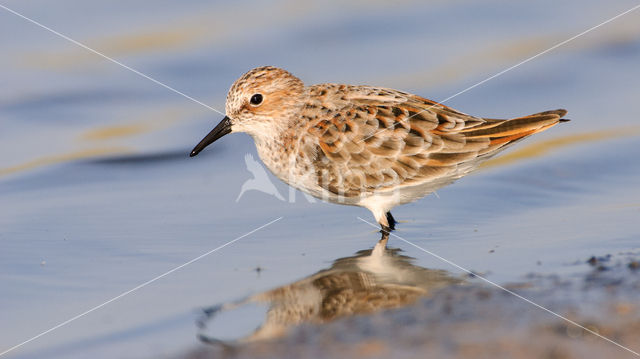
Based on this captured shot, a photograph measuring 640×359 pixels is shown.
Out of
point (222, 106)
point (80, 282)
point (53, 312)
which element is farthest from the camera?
point (222, 106)

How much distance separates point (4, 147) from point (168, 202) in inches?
132

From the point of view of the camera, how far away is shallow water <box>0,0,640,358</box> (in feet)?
26.6

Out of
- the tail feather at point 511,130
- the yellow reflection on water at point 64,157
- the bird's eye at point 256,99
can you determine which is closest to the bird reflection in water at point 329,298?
the tail feather at point 511,130

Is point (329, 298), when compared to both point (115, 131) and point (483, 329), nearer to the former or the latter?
point (483, 329)

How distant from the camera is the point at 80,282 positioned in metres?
8.25

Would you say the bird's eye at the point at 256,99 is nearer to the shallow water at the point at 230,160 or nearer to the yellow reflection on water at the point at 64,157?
the shallow water at the point at 230,160

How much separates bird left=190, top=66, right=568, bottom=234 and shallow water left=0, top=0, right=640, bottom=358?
0.48 m

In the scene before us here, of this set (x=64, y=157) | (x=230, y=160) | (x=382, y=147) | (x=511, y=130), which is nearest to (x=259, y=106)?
(x=382, y=147)

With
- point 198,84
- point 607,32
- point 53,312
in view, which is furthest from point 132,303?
point 607,32

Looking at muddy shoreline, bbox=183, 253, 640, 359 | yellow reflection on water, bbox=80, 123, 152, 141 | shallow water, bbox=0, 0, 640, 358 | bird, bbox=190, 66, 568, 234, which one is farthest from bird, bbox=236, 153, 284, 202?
muddy shoreline, bbox=183, 253, 640, 359

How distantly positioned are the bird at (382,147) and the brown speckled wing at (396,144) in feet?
0.04

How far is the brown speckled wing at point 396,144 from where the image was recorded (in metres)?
9.58

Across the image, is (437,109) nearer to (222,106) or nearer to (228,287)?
(228,287)

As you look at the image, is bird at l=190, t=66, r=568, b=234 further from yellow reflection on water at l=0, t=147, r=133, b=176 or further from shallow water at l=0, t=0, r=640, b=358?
yellow reflection on water at l=0, t=147, r=133, b=176
